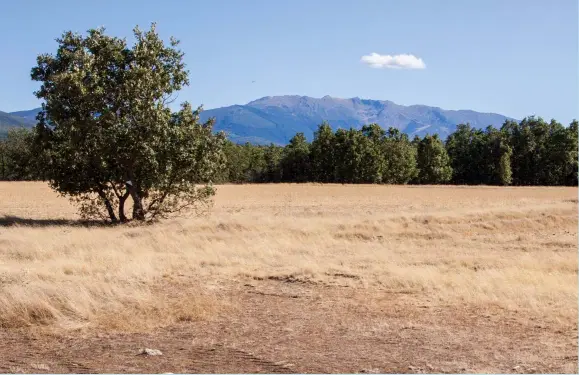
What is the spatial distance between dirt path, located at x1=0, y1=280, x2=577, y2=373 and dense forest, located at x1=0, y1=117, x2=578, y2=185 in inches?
3439

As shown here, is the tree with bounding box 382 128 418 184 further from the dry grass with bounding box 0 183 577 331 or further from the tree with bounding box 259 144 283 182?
the dry grass with bounding box 0 183 577 331

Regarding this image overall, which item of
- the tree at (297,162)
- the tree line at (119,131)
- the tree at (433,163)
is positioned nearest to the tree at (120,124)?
the tree line at (119,131)

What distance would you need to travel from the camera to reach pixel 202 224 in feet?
86.2

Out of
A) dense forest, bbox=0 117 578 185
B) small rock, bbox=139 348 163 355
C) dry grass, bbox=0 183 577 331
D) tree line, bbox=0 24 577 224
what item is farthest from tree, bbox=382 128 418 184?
small rock, bbox=139 348 163 355

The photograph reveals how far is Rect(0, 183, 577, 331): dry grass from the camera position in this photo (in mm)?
11000

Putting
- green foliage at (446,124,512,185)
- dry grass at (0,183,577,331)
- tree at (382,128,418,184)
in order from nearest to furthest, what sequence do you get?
dry grass at (0,183,577,331), tree at (382,128,418,184), green foliage at (446,124,512,185)

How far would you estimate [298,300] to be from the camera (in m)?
12.6

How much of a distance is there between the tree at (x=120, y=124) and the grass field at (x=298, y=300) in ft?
15.8

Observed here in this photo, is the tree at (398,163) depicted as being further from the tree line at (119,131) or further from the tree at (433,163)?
the tree line at (119,131)

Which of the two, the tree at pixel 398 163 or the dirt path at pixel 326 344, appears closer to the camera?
the dirt path at pixel 326 344

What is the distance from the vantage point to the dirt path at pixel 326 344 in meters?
7.93

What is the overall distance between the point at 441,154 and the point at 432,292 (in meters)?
98.2

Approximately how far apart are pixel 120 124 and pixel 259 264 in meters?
12.6

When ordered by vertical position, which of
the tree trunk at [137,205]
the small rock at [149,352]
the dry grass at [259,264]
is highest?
the tree trunk at [137,205]
